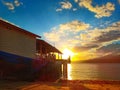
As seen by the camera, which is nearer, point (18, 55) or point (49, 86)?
point (49, 86)

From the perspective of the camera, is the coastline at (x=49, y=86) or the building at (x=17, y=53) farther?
the building at (x=17, y=53)

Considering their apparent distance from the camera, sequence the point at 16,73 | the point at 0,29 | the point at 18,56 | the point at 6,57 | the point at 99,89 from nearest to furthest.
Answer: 1. the point at 99,89
2. the point at 0,29
3. the point at 6,57
4. the point at 18,56
5. the point at 16,73

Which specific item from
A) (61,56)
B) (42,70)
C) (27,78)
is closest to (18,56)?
(27,78)

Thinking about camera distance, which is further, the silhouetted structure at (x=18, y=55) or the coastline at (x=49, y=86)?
the silhouetted structure at (x=18, y=55)

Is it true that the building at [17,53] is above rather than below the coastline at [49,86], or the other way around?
above

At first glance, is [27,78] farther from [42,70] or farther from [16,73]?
[42,70]

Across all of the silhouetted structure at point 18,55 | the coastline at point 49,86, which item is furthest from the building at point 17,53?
the coastline at point 49,86

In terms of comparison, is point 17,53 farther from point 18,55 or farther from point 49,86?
point 49,86

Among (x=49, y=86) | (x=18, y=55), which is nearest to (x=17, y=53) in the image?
(x=18, y=55)

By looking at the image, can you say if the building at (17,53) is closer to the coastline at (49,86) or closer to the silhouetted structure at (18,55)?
the silhouetted structure at (18,55)

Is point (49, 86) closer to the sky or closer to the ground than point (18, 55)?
closer to the ground

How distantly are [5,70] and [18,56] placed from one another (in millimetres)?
5634

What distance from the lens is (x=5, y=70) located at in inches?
1081

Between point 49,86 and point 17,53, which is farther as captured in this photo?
point 17,53
